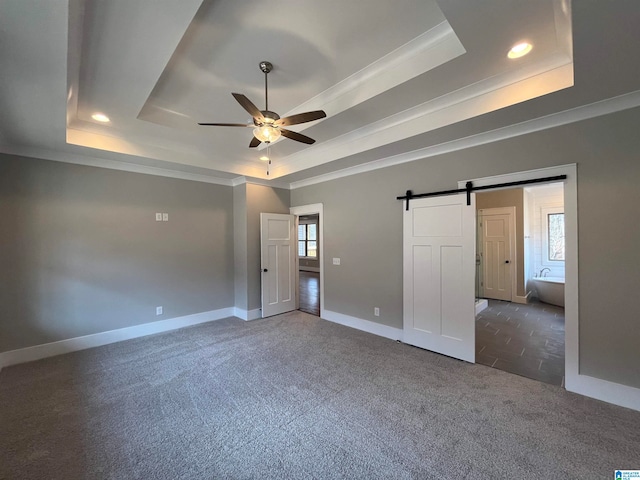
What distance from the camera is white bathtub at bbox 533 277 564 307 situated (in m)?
5.57

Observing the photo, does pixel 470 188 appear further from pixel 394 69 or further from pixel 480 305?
pixel 480 305

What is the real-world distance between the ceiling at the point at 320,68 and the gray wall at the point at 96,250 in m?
0.45

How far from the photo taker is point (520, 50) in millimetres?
2002

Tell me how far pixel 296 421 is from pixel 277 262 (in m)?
3.31

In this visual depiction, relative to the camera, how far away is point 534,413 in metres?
2.21

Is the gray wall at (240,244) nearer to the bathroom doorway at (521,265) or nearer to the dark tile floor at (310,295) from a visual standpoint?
the dark tile floor at (310,295)

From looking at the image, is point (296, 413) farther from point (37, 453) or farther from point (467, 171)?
point (467, 171)

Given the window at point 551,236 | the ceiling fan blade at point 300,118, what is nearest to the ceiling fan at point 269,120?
the ceiling fan blade at point 300,118

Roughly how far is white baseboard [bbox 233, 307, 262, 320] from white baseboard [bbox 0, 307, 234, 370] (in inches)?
11.8

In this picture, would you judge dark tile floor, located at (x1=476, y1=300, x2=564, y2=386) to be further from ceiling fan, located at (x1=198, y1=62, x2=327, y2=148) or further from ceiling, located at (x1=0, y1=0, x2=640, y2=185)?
ceiling fan, located at (x1=198, y1=62, x2=327, y2=148)

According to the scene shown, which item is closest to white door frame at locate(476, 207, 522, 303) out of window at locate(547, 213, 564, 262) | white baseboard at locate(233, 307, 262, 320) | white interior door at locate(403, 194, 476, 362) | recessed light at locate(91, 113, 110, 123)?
window at locate(547, 213, 564, 262)

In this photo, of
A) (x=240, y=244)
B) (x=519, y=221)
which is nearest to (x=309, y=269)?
(x=240, y=244)

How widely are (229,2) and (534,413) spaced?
12.8ft

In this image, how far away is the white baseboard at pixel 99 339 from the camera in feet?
10.6
